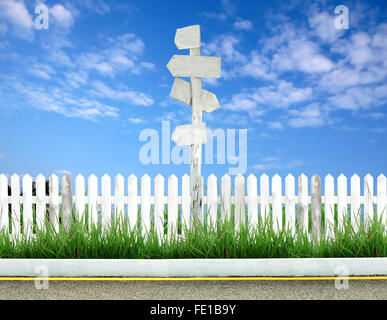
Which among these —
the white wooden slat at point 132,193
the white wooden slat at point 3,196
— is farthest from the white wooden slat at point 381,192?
the white wooden slat at point 3,196

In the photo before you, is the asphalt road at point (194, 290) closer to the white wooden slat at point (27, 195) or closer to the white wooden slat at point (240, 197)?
the white wooden slat at point (240, 197)

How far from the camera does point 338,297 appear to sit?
4727mm

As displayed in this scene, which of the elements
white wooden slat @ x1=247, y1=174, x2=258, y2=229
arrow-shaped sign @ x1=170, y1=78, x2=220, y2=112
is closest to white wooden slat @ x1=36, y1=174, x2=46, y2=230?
arrow-shaped sign @ x1=170, y1=78, x2=220, y2=112

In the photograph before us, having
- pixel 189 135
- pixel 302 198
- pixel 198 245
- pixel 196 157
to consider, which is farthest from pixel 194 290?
→ pixel 302 198

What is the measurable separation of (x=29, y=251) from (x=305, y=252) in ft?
15.1

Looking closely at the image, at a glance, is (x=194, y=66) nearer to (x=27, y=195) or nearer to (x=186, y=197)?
(x=186, y=197)

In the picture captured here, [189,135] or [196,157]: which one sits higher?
[189,135]

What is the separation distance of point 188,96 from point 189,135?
815 millimetres

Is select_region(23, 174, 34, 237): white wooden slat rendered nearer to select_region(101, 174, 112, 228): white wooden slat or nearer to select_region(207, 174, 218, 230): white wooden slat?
select_region(101, 174, 112, 228): white wooden slat

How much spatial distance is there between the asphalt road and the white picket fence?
9.04 ft

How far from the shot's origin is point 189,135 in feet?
25.5

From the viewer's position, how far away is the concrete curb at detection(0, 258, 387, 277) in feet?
18.3
